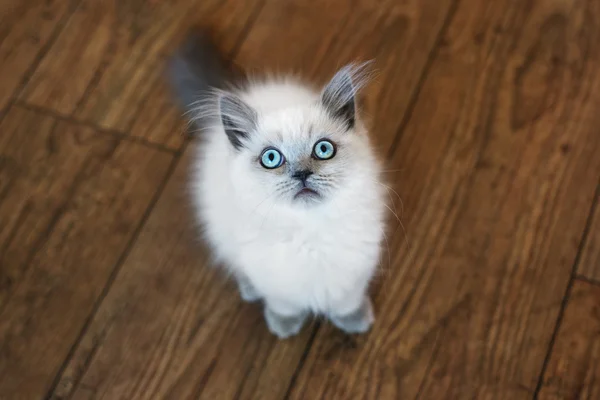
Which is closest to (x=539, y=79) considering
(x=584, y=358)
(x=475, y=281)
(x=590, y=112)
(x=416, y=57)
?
(x=590, y=112)

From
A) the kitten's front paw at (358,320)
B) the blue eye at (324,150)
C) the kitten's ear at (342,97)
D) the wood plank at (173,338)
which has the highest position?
the kitten's ear at (342,97)

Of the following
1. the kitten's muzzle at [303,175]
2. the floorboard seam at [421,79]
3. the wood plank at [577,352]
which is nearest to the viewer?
the kitten's muzzle at [303,175]

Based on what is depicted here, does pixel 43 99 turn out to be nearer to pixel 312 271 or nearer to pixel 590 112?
pixel 312 271

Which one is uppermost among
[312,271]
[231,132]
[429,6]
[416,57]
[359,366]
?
[429,6]

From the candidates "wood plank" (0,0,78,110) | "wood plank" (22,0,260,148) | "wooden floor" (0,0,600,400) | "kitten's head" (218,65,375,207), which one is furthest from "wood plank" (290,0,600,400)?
"wood plank" (0,0,78,110)

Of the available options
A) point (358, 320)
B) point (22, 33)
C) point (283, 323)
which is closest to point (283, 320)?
point (283, 323)

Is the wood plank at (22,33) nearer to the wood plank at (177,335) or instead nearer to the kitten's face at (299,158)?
the wood plank at (177,335)

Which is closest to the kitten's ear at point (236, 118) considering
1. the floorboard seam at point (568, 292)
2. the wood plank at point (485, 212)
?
the wood plank at point (485, 212)

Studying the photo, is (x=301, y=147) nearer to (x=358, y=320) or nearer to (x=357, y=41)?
(x=358, y=320)
